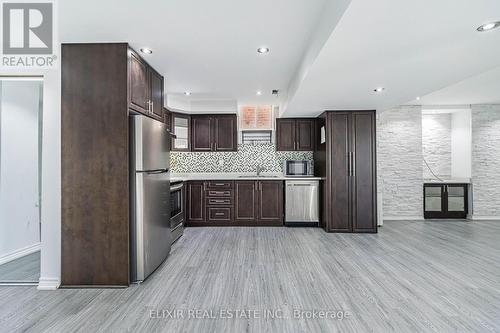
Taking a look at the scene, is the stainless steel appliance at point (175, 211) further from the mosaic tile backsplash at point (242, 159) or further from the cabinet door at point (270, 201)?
the cabinet door at point (270, 201)

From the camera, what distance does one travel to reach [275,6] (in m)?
1.90

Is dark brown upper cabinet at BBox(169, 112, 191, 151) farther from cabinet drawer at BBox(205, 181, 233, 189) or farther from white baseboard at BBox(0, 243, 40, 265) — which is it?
white baseboard at BBox(0, 243, 40, 265)

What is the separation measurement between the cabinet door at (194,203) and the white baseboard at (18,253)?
2358mm

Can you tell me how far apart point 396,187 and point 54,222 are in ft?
20.0

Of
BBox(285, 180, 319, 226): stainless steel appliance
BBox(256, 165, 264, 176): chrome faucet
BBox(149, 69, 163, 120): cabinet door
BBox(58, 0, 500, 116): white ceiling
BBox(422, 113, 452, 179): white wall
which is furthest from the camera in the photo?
BBox(422, 113, 452, 179): white wall

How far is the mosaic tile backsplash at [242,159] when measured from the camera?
5.52 meters

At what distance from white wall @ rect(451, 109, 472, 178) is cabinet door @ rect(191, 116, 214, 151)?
19.3 ft

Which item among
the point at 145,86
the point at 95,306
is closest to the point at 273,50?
the point at 145,86

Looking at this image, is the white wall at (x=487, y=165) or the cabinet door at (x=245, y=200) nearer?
the cabinet door at (x=245, y=200)

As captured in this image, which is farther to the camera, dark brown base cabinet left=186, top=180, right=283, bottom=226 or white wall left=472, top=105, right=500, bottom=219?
white wall left=472, top=105, right=500, bottom=219

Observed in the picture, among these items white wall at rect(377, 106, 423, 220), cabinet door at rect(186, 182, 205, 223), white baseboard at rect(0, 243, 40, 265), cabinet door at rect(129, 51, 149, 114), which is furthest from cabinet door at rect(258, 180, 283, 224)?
white baseboard at rect(0, 243, 40, 265)

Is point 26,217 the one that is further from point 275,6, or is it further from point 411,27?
point 411,27

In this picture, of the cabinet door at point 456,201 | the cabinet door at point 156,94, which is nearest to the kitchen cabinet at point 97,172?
the cabinet door at point 156,94

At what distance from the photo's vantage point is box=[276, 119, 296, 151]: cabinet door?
5.33m
